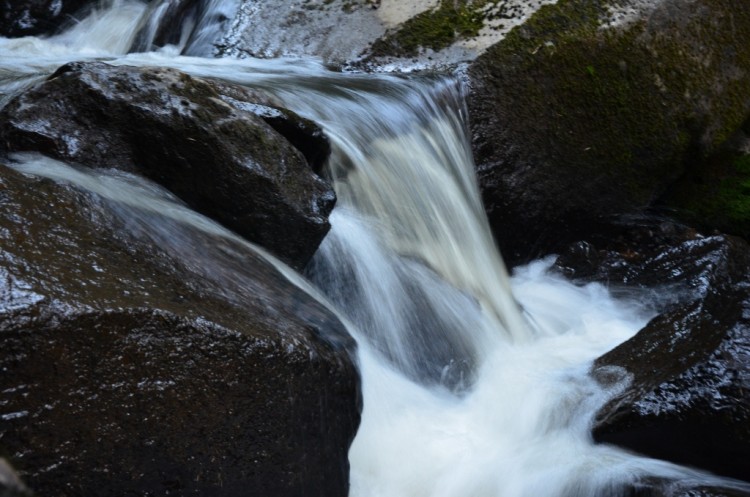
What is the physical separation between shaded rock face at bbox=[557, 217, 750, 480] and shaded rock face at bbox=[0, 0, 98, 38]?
5.03 metres

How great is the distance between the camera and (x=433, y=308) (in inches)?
174

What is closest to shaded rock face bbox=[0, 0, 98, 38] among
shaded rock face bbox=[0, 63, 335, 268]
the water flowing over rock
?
the water flowing over rock

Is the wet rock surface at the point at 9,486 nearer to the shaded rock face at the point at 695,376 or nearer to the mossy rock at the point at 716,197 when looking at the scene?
the shaded rock face at the point at 695,376

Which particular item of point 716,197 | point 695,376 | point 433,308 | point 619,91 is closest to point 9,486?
point 695,376

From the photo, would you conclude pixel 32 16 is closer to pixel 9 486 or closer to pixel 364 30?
pixel 364 30

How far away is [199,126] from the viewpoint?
141 inches

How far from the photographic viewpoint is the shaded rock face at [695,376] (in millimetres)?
3457

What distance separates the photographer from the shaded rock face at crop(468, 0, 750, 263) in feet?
18.7

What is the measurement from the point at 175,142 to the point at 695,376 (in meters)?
2.28

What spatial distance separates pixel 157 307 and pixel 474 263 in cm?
282

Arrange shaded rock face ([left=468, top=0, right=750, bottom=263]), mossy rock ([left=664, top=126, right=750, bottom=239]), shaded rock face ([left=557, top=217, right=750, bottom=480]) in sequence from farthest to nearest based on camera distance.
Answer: mossy rock ([left=664, top=126, right=750, bottom=239]), shaded rock face ([left=468, top=0, right=750, bottom=263]), shaded rock face ([left=557, top=217, right=750, bottom=480])

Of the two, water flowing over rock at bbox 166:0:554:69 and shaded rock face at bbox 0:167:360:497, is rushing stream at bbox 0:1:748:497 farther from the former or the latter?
shaded rock face at bbox 0:167:360:497

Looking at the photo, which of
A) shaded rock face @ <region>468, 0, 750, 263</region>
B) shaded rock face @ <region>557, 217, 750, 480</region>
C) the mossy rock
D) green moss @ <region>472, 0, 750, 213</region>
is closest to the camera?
shaded rock face @ <region>557, 217, 750, 480</region>

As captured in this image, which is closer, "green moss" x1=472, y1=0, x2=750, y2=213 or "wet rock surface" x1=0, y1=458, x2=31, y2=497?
"wet rock surface" x1=0, y1=458, x2=31, y2=497
